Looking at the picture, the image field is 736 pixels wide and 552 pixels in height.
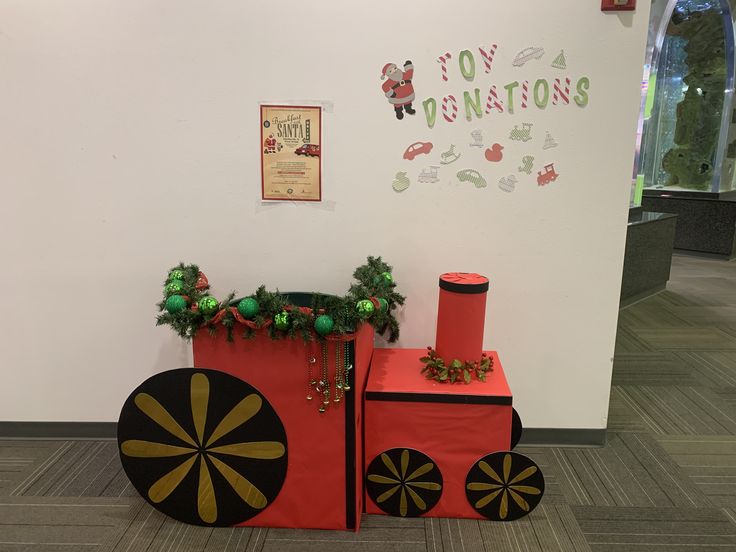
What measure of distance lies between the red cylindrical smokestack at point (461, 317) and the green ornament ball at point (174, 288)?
903 mm

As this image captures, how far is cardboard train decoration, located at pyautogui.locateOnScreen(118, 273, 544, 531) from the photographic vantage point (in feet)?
5.77

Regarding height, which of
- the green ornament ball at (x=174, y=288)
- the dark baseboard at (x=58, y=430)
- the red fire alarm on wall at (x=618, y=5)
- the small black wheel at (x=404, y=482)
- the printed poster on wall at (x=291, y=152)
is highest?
the red fire alarm on wall at (x=618, y=5)

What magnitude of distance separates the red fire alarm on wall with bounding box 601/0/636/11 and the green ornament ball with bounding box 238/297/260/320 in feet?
5.38

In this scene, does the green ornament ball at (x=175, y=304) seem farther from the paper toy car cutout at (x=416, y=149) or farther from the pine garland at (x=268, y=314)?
the paper toy car cutout at (x=416, y=149)

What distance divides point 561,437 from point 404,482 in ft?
2.87

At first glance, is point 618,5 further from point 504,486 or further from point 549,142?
point 504,486

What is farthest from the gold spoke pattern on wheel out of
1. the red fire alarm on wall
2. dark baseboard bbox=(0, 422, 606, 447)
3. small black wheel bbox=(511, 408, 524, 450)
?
the red fire alarm on wall

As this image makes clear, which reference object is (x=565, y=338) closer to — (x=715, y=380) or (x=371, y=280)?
(x=371, y=280)

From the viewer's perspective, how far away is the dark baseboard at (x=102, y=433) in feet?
7.86

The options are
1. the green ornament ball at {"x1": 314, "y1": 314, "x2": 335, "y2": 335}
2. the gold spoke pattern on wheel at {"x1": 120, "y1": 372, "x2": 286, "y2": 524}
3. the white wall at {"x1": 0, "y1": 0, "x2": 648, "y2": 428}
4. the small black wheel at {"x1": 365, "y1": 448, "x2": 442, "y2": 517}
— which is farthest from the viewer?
the white wall at {"x1": 0, "y1": 0, "x2": 648, "y2": 428}

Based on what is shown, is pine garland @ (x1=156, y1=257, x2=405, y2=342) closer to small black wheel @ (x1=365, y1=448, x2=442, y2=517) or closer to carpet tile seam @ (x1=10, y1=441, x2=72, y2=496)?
small black wheel @ (x1=365, y1=448, x2=442, y2=517)

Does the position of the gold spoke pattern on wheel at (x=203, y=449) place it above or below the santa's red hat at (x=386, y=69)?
below

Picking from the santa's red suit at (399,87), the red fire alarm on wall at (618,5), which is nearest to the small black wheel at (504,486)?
the santa's red suit at (399,87)

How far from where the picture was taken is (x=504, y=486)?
1882 mm
